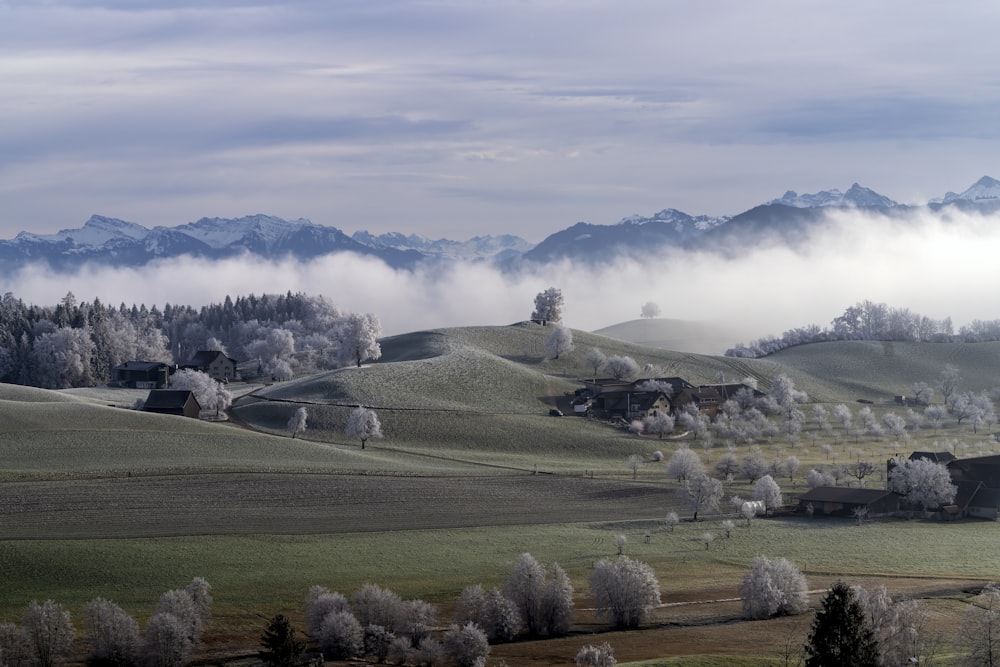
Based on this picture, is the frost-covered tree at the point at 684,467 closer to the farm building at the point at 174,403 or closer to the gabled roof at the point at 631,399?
the gabled roof at the point at 631,399

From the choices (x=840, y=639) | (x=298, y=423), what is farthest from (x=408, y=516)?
(x=298, y=423)

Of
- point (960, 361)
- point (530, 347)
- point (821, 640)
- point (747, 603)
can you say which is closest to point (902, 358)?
point (960, 361)

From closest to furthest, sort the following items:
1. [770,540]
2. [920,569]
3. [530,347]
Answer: [920,569] < [770,540] < [530,347]

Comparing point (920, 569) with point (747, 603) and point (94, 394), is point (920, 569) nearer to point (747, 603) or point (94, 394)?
point (747, 603)

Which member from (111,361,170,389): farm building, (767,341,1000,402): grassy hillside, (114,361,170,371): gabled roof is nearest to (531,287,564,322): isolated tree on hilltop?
(767,341,1000,402): grassy hillside

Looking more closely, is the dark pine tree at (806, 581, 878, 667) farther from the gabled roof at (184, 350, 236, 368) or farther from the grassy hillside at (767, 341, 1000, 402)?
the gabled roof at (184, 350, 236, 368)

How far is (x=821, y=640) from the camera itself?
41.8 metres

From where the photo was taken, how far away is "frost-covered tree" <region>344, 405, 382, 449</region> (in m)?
107

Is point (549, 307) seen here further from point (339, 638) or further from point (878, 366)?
point (339, 638)

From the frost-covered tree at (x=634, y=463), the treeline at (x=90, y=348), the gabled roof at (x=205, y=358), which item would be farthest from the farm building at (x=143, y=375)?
the frost-covered tree at (x=634, y=463)

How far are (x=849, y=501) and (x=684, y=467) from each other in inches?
558

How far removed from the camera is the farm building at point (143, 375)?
152m

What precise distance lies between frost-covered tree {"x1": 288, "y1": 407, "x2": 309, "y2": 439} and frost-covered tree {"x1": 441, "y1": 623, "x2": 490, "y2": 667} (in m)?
60.9

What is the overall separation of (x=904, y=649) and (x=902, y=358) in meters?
126
